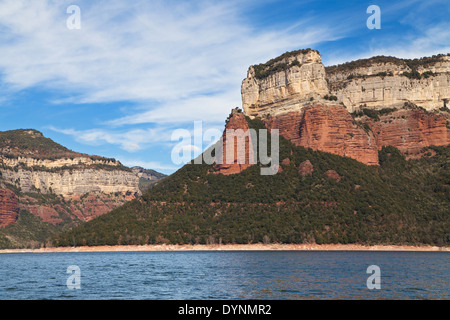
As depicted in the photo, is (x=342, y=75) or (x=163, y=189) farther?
(x=342, y=75)

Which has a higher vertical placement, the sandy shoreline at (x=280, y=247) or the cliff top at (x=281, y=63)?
A: the cliff top at (x=281, y=63)

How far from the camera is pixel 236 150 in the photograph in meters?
167

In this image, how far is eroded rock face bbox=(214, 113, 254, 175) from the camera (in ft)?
543

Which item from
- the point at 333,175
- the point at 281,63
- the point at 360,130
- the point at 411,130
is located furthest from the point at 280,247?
the point at 281,63

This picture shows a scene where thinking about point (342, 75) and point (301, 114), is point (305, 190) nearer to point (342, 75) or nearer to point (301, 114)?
point (301, 114)

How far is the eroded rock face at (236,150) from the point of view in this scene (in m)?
166

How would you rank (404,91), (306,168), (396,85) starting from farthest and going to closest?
1. (396,85)
2. (404,91)
3. (306,168)

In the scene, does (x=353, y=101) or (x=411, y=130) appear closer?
(x=411, y=130)

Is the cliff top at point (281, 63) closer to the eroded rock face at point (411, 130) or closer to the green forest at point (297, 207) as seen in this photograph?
the green forest at point (297, 207)

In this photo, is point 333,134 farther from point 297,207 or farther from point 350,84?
point 350,84

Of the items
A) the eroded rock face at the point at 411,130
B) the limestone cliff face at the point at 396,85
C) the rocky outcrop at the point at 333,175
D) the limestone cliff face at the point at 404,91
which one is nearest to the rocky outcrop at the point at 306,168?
the rocky outcrop at the point at 333,175

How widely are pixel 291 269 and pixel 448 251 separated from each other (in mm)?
71811

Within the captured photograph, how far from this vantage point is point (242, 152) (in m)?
166
